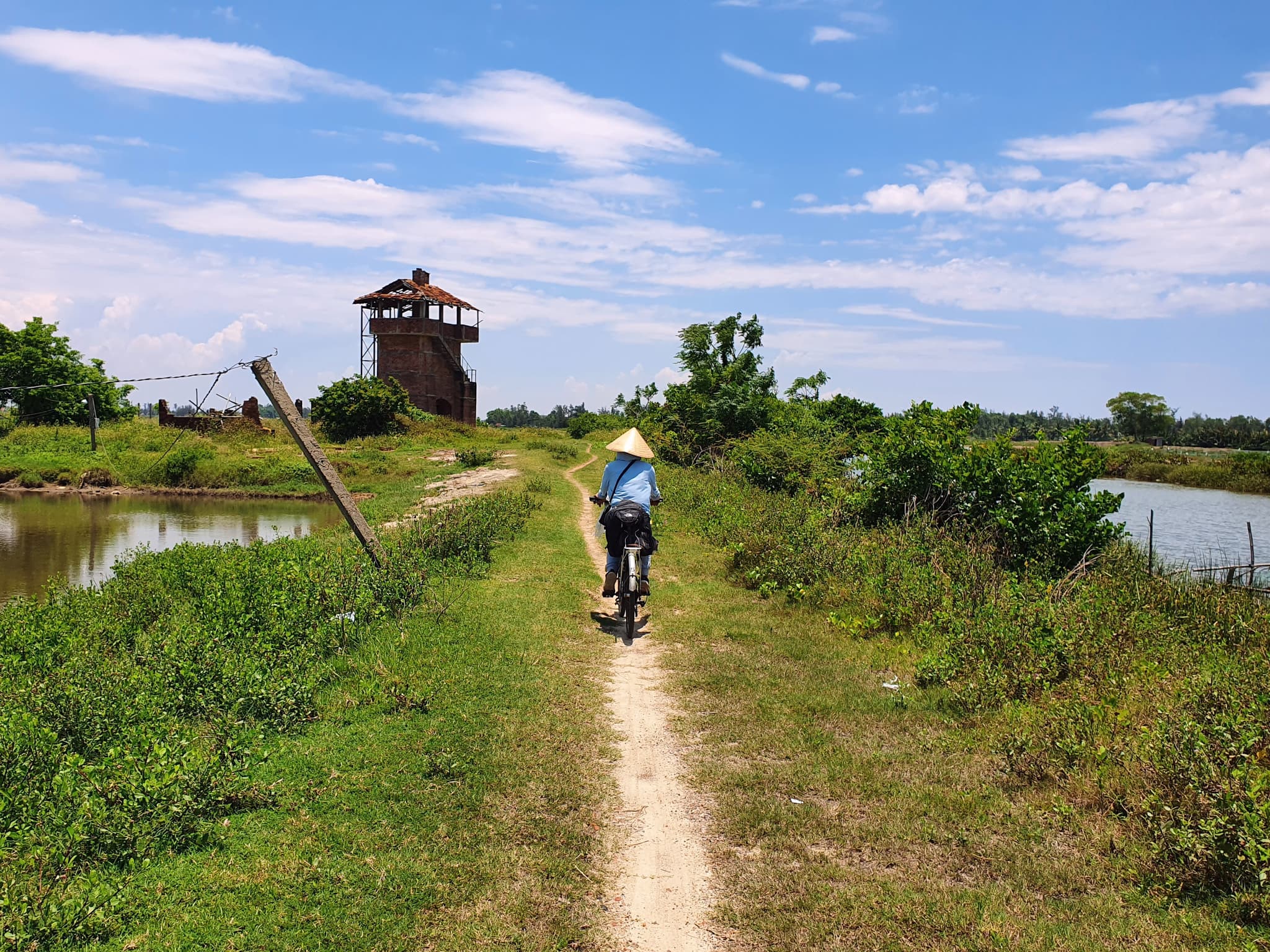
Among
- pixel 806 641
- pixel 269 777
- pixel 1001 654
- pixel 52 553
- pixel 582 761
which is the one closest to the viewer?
pixel 269 777

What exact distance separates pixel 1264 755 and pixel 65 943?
19.4ft

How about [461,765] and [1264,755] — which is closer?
[1264,755]

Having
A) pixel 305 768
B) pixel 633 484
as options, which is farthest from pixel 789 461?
pixel 305 768

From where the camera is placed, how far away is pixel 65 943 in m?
3.33

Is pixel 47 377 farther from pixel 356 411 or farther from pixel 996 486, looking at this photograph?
pixel 996 486

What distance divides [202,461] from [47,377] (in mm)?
18880

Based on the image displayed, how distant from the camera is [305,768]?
5105 millimetres

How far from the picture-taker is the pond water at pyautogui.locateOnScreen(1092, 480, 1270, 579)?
918 inches

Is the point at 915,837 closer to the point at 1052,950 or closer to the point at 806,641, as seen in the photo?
the point at 1052,950

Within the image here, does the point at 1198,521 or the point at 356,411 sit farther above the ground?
the point at 356,411

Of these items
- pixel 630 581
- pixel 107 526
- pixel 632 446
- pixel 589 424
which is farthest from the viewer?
pixel 589 424

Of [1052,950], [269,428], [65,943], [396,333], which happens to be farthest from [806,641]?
[396,333]

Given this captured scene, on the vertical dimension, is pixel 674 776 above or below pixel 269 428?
below

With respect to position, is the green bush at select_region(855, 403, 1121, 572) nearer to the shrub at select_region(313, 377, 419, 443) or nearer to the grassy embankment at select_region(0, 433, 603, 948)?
the grassy embankment at select_region(0, 433, 603, 948)
